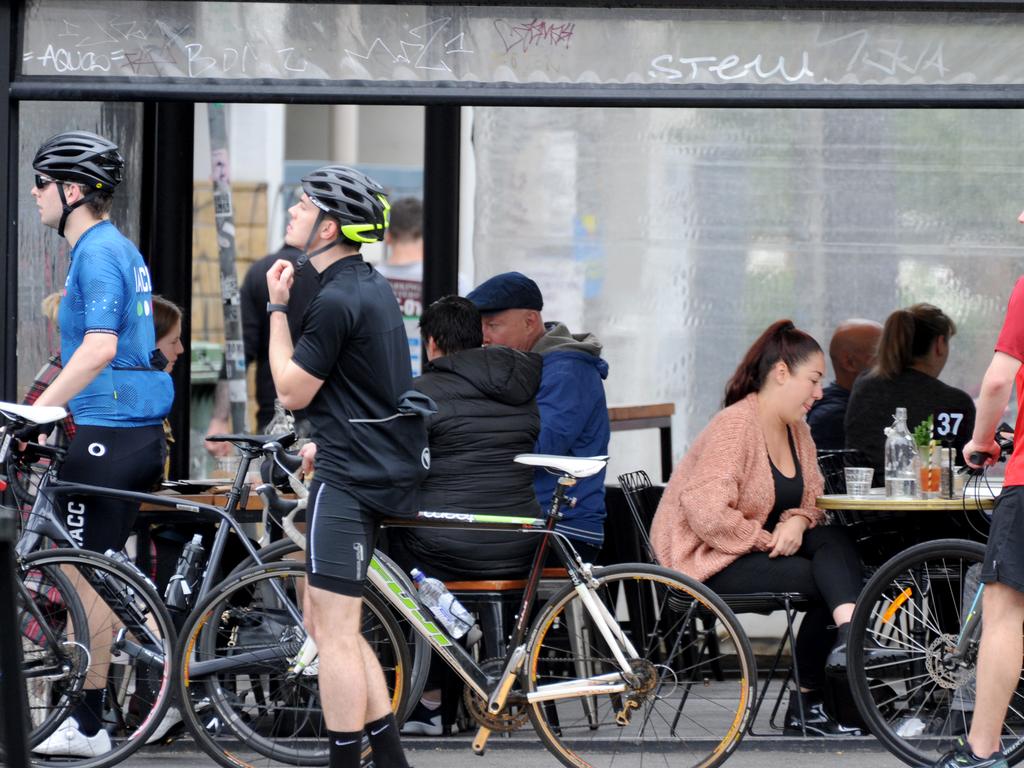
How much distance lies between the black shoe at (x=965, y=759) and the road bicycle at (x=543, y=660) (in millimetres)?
630

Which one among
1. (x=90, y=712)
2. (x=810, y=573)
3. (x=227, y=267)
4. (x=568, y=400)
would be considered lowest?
(x=90, y=712)

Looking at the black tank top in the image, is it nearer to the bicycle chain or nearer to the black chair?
the black chair

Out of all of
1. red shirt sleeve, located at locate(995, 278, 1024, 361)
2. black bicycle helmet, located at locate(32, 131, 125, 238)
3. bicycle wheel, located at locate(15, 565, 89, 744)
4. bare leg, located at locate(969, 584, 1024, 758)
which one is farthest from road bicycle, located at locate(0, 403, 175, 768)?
red shirt sleeve, located at locate(995, 278, 1024, 361)

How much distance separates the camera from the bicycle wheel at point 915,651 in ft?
18.8

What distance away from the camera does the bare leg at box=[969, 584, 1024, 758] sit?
5082mm

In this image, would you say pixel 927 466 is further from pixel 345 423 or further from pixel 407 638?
pixel 345 423

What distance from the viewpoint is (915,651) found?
5.80 meters

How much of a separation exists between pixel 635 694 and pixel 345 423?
4.44ft

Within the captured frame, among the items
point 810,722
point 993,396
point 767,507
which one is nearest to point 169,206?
point 767,507

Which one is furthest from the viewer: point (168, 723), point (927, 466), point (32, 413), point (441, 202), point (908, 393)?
point (441, 202)

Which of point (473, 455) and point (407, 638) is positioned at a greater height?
point (473, 455)

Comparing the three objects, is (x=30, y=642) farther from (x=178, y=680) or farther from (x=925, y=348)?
(x=925, y=348)

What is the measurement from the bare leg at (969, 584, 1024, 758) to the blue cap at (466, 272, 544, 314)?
2290mm

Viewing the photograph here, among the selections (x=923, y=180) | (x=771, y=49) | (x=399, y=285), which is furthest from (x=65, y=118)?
(x=399, y=285)
